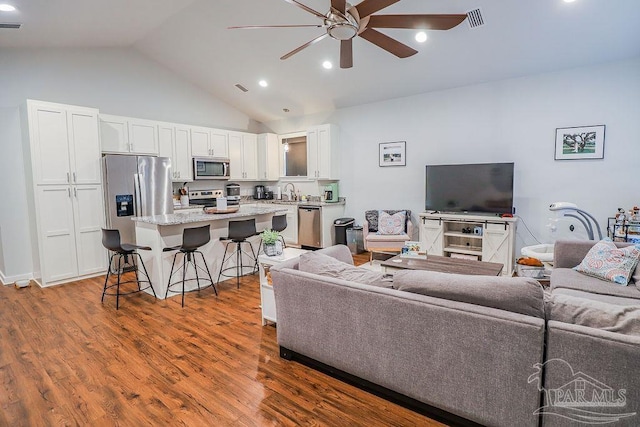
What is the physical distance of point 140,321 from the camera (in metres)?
3.34

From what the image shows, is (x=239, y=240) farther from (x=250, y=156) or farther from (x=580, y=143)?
(x=580, y=143)

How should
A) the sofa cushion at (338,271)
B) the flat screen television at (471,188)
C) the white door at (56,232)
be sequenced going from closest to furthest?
the sofa cushion at (338,271), the white door at (56,232), the flat screen television at (471,188)

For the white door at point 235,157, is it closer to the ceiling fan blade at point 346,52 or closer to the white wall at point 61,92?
the white wall at point 61,92

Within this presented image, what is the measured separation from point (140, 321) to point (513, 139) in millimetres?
5362

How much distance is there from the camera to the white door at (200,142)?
624 cm

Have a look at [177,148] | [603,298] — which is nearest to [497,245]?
[603,298]

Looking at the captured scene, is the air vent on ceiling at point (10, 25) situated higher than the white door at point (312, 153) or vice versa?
the air vent on ceiling at point (10, 25)

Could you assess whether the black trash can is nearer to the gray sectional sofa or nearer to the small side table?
the small side table

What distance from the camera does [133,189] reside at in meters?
5.07

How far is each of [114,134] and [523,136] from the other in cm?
620

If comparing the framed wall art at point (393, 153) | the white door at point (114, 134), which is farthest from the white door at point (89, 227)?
the framed wall art at point (393, 153)

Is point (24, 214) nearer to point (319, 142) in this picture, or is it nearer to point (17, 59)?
point (17, 59)

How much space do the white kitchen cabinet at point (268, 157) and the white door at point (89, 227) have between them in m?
3.26

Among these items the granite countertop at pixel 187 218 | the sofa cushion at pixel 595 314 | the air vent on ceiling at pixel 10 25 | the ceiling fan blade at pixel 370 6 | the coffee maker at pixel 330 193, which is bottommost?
the sofa cushion at pixel 595 314
